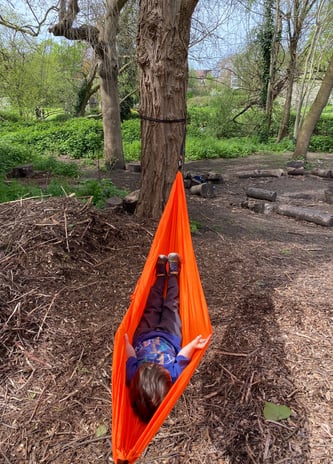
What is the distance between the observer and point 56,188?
4.12 m

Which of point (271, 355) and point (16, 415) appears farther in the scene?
point (271, 355)

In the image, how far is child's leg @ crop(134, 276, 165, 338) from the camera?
2068 millimetres

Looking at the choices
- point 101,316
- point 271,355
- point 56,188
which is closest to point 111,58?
point 56,188

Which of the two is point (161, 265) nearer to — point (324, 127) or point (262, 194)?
point (262, 194)

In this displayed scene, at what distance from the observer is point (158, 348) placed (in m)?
1.88

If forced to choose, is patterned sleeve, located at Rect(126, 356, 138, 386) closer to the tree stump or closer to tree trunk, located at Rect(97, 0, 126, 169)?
the tree stump

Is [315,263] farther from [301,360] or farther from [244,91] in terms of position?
[244,91]

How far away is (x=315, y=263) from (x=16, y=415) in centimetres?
248

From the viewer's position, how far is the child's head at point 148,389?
4.74 feet

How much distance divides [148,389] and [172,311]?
686mm

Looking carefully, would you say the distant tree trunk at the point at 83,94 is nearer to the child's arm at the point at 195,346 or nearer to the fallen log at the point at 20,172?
the fallen log at the point at 20,172

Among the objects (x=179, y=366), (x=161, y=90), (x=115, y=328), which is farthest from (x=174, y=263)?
(x=161, y=90)

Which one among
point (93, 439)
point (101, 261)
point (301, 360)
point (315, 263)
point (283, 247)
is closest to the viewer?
point (93, 439)

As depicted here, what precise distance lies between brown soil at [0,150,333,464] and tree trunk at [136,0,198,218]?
40 cm
